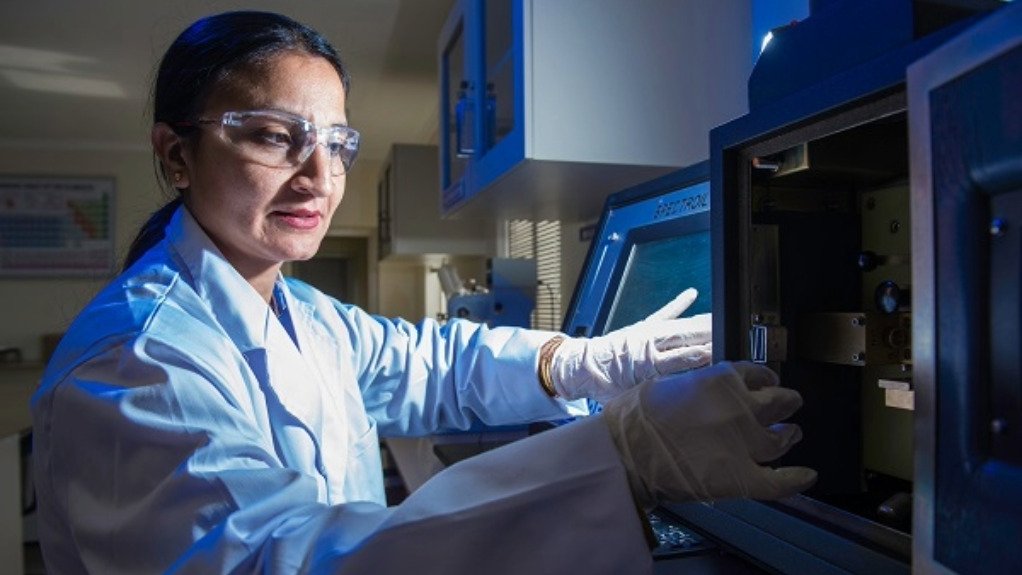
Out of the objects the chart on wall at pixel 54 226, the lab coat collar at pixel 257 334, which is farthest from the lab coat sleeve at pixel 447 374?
the chart on wall at pixel 54 226

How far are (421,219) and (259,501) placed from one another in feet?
10.3

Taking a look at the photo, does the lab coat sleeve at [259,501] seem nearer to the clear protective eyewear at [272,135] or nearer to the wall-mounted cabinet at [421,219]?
A: the clear protective eyewear at [272,135]

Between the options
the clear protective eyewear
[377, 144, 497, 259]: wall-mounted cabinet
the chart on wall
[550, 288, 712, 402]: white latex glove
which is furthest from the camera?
the chart on wall

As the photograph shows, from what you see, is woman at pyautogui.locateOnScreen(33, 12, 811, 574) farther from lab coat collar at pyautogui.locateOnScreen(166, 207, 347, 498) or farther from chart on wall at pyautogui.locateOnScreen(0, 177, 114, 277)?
chart on wall at pyautogui.locateOnScreen(0, 177, 114, 277)

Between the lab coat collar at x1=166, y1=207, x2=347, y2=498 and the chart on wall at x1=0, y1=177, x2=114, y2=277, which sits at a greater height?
the chart on wall at x1=0, y1=177, x2=114, y2=277

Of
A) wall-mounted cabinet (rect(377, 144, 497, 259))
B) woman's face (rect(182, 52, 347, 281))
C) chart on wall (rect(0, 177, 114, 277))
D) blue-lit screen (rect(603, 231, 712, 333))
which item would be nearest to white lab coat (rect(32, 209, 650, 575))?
woman's face (rect(182, 52, 347, 281))

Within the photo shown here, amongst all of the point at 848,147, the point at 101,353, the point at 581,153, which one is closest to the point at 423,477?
the point at 581,153

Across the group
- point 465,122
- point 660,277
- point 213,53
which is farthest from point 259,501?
point 465,122

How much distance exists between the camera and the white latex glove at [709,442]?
689 millimetres

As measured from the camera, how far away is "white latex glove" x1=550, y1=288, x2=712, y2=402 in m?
1.19

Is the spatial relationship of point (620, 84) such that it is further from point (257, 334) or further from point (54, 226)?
point (54, 226)

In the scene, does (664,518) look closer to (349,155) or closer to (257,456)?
Answer: (257,456)

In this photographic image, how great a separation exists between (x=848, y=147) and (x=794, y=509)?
44 cm

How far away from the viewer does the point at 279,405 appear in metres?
1.04
